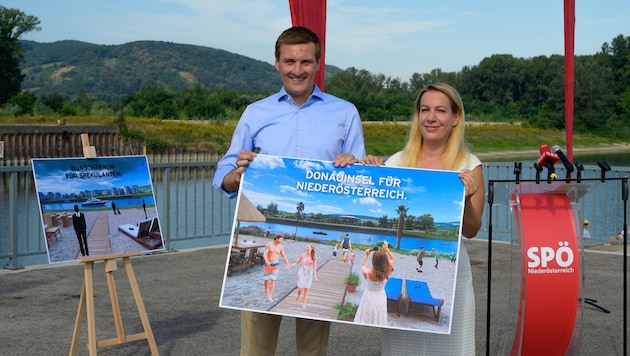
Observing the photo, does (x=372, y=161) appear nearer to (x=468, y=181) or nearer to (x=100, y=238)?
(x=468, y=181)

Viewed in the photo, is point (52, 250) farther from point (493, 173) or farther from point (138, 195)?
point (493, 173)

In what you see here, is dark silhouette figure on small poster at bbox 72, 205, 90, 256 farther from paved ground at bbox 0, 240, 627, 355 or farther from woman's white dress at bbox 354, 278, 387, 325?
woman's white dress at bbox 354, 278, 387, 325

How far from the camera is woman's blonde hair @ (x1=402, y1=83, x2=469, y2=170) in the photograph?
359 cm

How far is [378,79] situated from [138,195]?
84.1 metres

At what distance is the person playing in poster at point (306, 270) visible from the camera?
339cm

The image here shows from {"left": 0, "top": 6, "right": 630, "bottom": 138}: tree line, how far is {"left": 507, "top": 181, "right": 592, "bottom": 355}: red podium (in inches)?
2422

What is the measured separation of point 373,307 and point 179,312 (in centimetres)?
442

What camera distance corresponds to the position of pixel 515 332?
445 centimetres

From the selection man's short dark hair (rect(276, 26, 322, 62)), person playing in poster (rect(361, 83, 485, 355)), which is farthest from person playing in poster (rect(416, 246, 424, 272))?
man's short dark hair (rect(276, 26, 322, 62))

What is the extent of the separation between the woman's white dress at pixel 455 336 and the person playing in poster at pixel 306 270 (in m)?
0.53

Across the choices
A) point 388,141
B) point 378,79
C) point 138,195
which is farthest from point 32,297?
point 378,79

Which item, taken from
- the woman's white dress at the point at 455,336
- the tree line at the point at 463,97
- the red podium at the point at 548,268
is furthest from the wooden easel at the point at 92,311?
the tree line at the point at 463,97

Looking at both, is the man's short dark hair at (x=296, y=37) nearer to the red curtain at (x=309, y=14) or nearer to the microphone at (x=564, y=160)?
the microphone at (x=564, y=160)

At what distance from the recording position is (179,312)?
24.3ft
